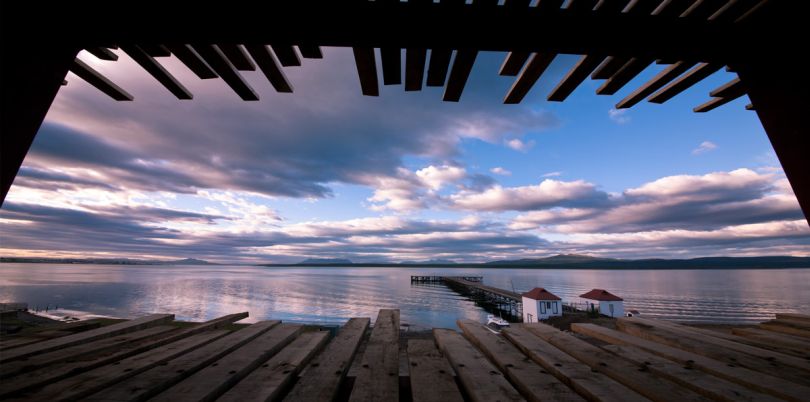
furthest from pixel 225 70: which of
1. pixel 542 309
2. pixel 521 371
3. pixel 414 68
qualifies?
pixel 542 309

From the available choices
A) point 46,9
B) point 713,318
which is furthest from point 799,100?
point 713,318

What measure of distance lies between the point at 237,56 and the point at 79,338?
7.88 feet

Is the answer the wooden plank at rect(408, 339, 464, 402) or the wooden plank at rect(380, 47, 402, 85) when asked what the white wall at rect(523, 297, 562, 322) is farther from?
the wooden plank at rect(380, 47, 402, 85)

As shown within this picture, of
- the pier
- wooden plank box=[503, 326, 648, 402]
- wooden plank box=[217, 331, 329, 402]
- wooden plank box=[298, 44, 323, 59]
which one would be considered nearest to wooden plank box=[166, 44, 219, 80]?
wooden plank box=[298, 44, 323, 59]

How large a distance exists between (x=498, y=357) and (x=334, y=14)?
2.21 meters

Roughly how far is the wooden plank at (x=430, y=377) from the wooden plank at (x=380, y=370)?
0.33ft

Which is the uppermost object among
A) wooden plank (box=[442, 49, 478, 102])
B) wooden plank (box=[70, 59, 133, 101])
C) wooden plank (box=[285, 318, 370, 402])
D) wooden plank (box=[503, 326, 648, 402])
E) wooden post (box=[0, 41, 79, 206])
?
wooden plank (box=[70, 59, 133, 101])

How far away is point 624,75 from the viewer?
2.24m

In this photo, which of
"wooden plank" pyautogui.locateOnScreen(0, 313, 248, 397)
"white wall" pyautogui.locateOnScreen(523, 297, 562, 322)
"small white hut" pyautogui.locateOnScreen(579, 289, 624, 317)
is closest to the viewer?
"wooden plank" pyautogui.locateOnScreen(0, 313, 248, 397)

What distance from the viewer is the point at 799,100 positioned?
6.11ft

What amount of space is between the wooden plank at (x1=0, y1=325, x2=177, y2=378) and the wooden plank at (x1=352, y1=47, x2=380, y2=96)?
2.47 metres

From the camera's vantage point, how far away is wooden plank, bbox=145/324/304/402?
59.1 inches

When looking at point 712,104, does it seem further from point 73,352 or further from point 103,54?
point 73,352

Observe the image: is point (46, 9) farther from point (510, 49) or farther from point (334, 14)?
point (510, 49)
